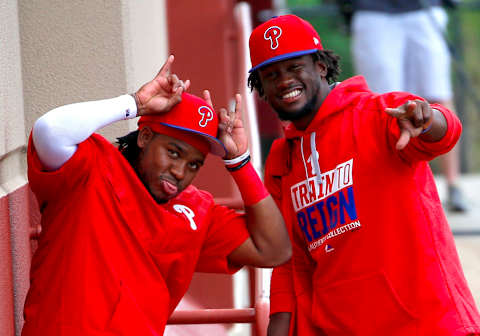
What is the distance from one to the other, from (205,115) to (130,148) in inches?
12.4

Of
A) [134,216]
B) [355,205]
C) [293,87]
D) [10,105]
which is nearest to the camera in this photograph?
[134,216]

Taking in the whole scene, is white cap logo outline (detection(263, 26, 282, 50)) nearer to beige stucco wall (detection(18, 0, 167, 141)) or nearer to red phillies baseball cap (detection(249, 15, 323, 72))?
red phillies baseball cap (detection(249, 15, 323, 72))

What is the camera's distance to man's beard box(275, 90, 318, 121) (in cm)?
279

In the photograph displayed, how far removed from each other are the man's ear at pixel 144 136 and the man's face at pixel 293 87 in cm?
46

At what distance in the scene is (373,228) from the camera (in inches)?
104

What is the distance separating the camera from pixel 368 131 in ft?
8.86

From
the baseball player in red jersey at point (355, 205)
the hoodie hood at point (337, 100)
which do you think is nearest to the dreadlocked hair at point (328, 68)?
the baseball player in red jersey at point (355, 205)

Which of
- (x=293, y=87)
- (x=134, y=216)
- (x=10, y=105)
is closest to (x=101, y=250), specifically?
(x=134, y=216)

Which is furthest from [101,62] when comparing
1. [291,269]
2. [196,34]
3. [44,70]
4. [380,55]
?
[380,55]

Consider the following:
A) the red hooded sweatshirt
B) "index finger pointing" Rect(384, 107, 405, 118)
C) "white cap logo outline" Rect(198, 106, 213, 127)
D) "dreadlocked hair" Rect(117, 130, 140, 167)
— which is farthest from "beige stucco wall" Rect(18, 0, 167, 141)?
"index finger pointing" Rect(384, 107, 405, 118)

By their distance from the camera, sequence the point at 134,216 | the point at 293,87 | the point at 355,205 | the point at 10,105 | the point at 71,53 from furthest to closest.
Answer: the point at 71,53, the point at 10,105, the point at 293,87, the point at 355,205, the point at 134,216

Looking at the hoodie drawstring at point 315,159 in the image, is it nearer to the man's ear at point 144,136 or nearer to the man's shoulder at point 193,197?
the man's shoulder at point 193,197

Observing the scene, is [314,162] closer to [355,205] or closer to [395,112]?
[355,205]

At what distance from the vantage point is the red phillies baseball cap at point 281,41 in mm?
2772
